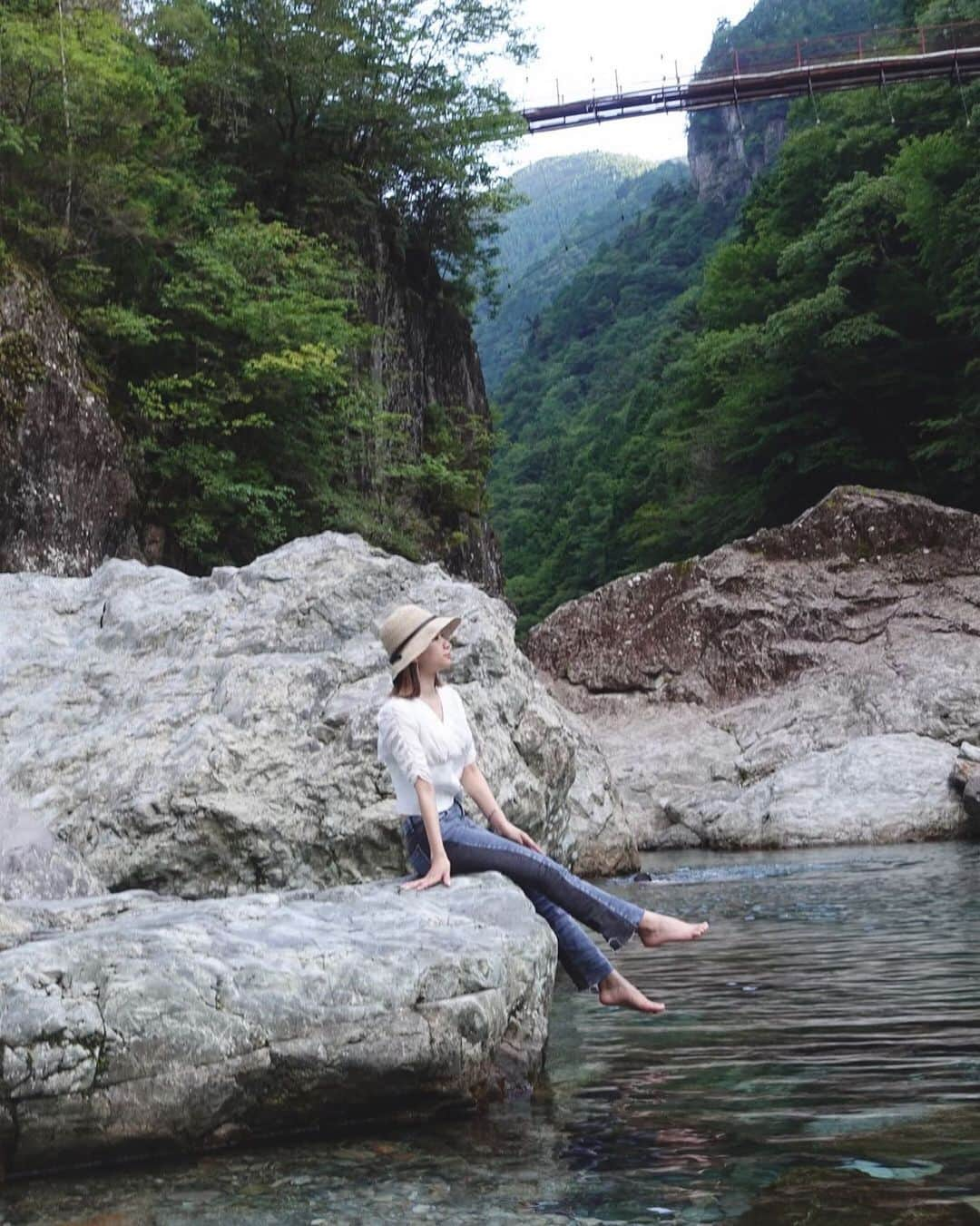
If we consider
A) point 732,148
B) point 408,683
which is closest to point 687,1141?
point 408,683

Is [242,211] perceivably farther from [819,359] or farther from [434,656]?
[434,656]

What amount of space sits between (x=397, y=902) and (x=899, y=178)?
1257 inches

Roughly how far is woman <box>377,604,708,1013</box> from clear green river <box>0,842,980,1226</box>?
39 cm

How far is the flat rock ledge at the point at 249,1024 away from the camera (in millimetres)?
3469

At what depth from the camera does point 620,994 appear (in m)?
4.81

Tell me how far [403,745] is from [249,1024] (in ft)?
4.68

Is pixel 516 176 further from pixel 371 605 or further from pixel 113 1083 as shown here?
pixel 113 1083

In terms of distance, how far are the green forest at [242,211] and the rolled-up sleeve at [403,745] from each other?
1363 cm

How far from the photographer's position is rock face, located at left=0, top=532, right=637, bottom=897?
6.67 metres

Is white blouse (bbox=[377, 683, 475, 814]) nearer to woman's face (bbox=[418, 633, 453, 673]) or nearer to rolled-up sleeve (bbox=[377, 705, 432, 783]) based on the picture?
rolled-up sleeve (bbox=[377, 705, 432, 783])

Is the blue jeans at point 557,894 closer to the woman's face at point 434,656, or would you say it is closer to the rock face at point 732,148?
the woman's face at point 434,656

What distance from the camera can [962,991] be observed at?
17.2 feet

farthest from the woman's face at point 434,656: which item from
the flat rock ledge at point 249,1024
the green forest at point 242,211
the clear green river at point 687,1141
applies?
the green forest at point 242,211

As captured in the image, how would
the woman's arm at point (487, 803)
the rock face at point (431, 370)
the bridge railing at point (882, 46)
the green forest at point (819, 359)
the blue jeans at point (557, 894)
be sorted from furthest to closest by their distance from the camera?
the bridge railing at point (882, 46), the green forest at point (819, 359), the rock face at point (431, 370), the woman's arm at point (487, 803), the blue jeans at point (557, 894)
